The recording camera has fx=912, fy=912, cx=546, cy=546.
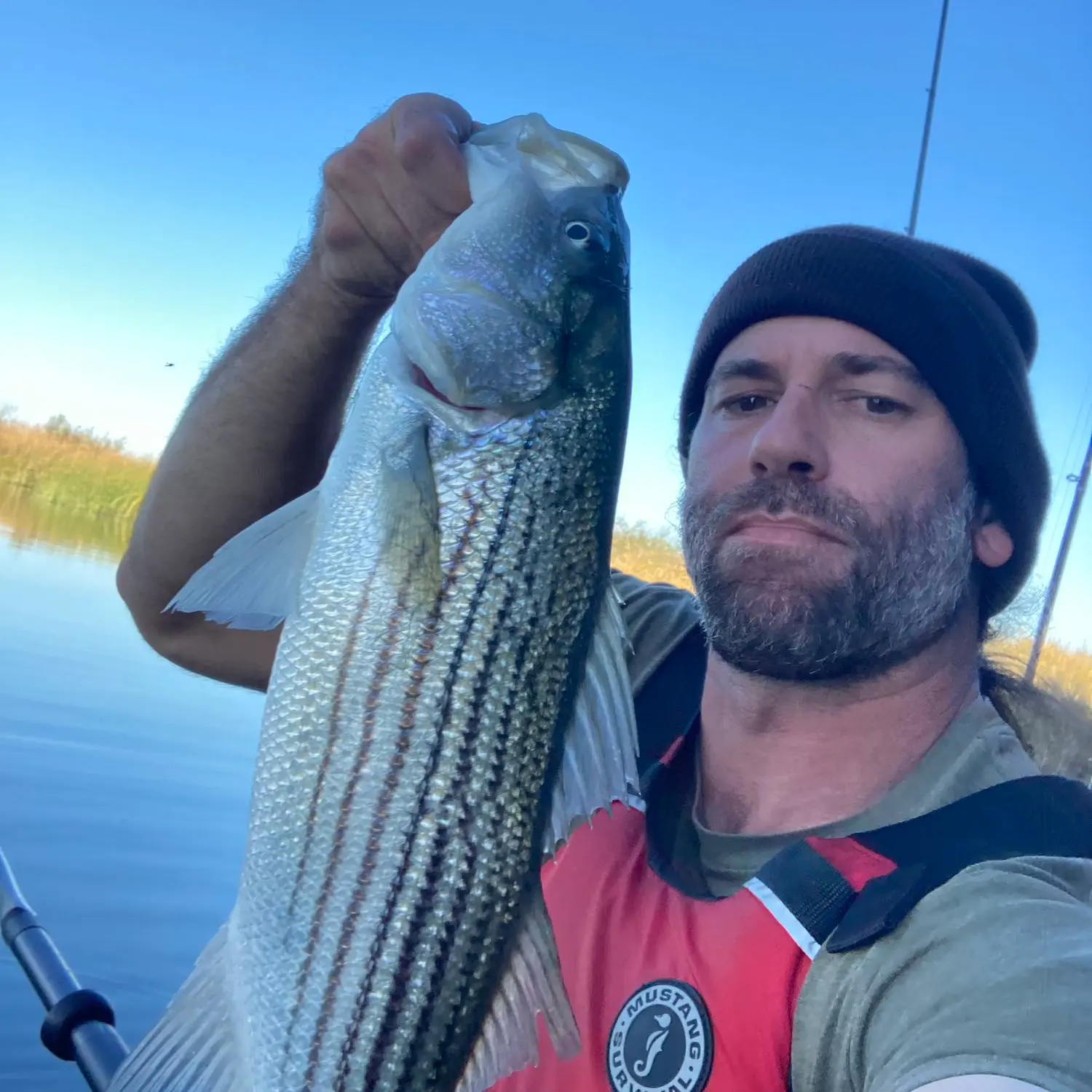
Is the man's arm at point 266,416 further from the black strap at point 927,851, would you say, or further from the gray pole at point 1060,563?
the gray pole at point 1060,563

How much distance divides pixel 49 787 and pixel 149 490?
97.0 inches

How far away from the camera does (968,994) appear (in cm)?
132

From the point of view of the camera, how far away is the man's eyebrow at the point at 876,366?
236cm

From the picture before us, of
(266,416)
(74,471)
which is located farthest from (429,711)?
(74,471)

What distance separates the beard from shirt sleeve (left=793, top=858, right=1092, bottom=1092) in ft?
2.25

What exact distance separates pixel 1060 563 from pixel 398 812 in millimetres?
3810

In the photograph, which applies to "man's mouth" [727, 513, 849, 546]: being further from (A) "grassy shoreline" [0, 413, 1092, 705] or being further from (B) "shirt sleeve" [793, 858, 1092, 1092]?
(A) "grassy shoreline" [0, 413, 1092, 705]

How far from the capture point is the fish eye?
169 cm

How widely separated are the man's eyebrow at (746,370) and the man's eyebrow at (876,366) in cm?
16

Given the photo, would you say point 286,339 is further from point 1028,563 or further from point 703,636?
point 1028,563

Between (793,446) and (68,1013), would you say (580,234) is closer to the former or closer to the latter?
(793,446)

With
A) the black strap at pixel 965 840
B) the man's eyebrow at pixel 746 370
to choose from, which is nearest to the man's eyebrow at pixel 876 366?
the man's eyebrow at pixel 746 370

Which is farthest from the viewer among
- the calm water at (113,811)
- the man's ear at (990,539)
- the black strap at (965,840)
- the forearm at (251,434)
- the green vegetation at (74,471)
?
the green vegetation at (74,471)

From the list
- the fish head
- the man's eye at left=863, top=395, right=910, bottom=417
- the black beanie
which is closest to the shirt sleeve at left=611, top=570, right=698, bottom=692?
the black beanie
